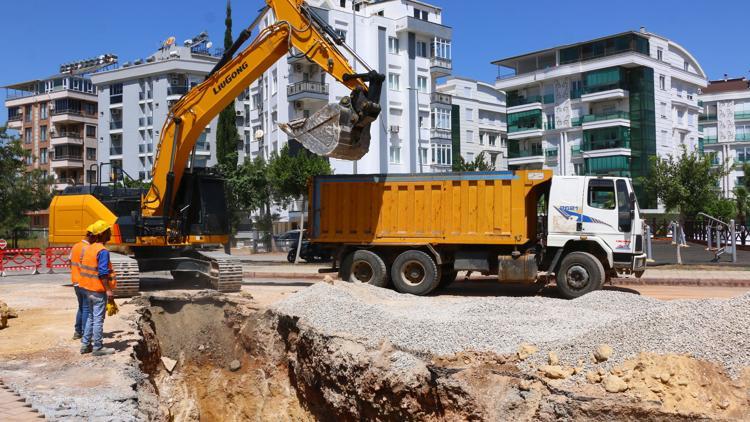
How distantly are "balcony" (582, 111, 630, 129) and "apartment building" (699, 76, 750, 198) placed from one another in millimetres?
24326

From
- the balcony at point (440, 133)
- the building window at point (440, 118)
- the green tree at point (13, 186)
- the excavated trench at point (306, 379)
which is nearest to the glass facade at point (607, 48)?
the building window at point (440, 118)

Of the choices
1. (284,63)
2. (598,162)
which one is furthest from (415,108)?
(598,162)

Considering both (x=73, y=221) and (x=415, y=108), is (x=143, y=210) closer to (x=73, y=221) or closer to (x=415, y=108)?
(x=73, y=221)

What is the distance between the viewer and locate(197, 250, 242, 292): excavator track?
15.3 metres

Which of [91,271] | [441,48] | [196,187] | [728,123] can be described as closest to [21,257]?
[196,187]

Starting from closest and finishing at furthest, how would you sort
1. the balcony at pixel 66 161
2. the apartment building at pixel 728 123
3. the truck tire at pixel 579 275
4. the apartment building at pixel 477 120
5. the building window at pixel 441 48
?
the truck tire at pixel 579 275 → the building window at pixel 441 48 → the apartment building at pixel 477 120 → the apartment building at pixel 728 123 → the balcony at pixel 66 161

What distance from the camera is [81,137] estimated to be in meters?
78.6

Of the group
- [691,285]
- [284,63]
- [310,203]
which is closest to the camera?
[310,203]

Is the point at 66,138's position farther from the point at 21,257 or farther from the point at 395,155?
the point at 21,257

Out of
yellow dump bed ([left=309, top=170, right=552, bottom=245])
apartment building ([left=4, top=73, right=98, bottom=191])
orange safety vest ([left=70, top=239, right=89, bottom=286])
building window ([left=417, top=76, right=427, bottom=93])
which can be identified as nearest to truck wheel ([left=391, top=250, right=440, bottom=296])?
yellow dump bed ([left=309, top=170, right=552, bottom=245])

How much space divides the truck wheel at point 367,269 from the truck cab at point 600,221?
389 centimetres

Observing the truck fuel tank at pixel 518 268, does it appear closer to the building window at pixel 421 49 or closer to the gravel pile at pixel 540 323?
the gravel pile at pixel 540 323

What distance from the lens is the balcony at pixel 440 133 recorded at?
189 ft

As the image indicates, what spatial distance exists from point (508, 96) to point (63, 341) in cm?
6019
